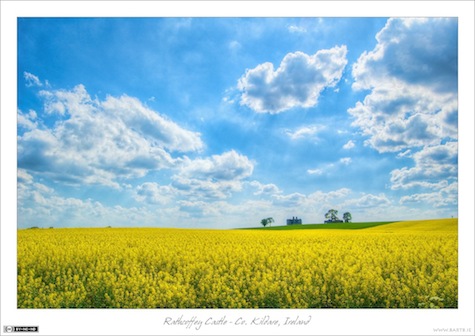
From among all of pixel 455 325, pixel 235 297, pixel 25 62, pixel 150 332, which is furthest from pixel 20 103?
pixel 455 325

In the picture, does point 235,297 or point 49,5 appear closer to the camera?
point 235,297

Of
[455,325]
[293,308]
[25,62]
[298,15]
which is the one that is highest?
[298,15]

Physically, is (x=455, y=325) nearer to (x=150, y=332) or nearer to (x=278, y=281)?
(x=278, y=281)

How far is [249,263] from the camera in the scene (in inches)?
249

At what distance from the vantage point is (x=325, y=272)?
5.87m

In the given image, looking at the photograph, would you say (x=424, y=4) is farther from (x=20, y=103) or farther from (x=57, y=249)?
(x=57, y=249)

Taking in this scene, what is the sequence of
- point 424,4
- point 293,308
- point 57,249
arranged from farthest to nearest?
point 57,249, point 424,4, point 293,308

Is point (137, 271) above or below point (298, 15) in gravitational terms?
below

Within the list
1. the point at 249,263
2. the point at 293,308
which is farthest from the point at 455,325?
the point at 249,263

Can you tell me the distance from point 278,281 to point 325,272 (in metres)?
0.91

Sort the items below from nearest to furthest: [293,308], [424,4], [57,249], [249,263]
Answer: [293,308]
[424,4]
[249,263]
[57,249]

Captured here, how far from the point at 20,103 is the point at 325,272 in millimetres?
5459

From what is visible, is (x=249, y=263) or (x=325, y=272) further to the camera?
(x=249, y=263)

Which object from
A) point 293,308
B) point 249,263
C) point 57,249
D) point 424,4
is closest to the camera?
point 293,308
